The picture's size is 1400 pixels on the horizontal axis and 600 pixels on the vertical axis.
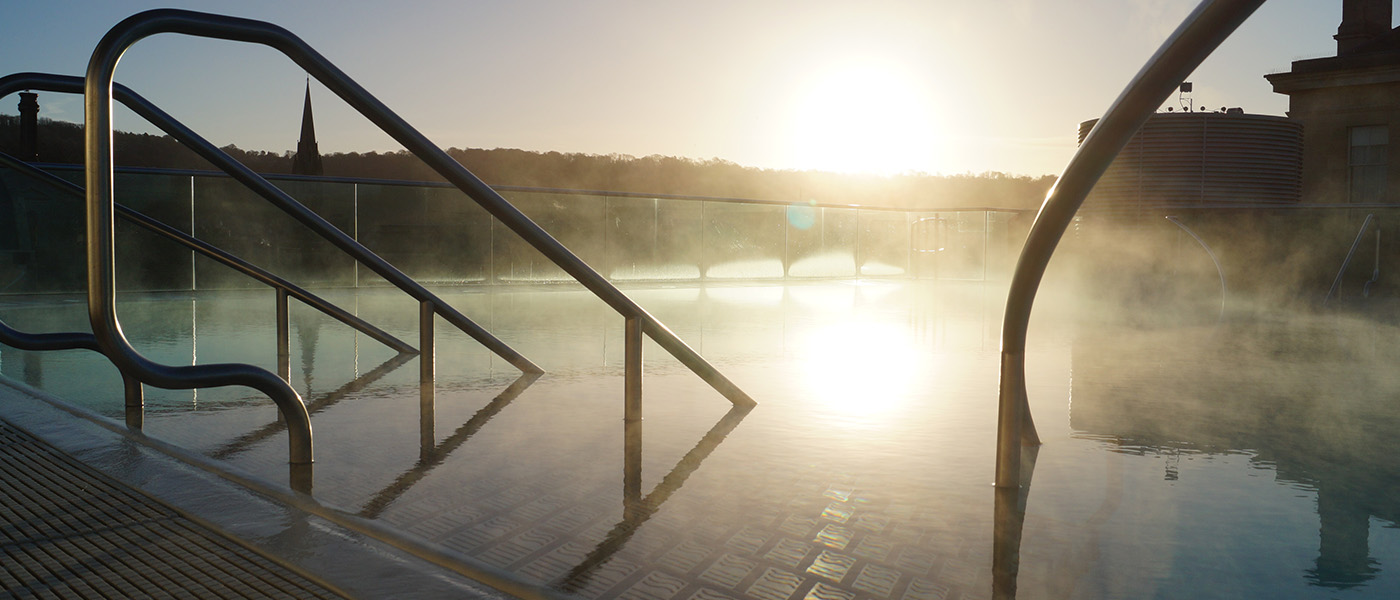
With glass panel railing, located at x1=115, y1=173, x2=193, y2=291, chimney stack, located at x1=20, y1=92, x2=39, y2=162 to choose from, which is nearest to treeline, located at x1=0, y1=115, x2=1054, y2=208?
chimney stack, located at x1=20, y1=92, x2=39, y2=162

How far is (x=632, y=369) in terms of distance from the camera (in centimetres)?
335

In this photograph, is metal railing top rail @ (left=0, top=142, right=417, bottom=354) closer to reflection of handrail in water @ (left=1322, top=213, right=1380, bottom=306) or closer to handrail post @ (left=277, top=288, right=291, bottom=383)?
handrail post @ (left=277, top=288, right=291, bottom=383)

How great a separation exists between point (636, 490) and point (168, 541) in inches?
42.9

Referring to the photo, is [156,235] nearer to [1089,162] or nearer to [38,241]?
[38,241]

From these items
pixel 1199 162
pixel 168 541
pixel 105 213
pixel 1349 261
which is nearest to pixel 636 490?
pixel 168 541

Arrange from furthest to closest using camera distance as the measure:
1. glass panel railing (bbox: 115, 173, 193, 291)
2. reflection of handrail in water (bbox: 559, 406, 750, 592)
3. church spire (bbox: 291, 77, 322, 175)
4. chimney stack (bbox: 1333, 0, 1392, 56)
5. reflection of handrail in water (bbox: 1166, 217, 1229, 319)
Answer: church spire (bbox: 291, 77, 322, 175), chimney stack (bbox: 1333, 0, 1392, 56), reflection of handrail in water (bbox: 1166, 217, 1229, 319), glass panel railing (bbox: 115, 173, 193, 291), reflection of handrail in water (bbox: 559, 406, 750, 592)

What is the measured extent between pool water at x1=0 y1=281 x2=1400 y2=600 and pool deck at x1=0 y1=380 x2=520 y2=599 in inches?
8.5

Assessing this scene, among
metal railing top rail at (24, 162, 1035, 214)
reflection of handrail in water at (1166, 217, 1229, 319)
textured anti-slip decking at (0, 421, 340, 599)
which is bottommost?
textured anti-slip decking at (0, 421, 340, 599)

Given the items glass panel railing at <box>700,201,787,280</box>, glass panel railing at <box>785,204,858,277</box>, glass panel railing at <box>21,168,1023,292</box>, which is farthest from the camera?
glass panel railing at <box>785,204,858,277</box>

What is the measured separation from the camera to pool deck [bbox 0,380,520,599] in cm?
165

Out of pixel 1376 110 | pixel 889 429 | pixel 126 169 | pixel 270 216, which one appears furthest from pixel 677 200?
Answer: pixel 1376 110

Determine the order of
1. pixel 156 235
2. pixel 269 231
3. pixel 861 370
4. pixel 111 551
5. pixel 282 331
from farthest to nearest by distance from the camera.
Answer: pixel 269 231
pixel 156 235
pixel 861 370
pixel 282 331
pixel 111 551

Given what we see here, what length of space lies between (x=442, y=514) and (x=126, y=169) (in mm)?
11231

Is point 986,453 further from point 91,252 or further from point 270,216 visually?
point 270,216
